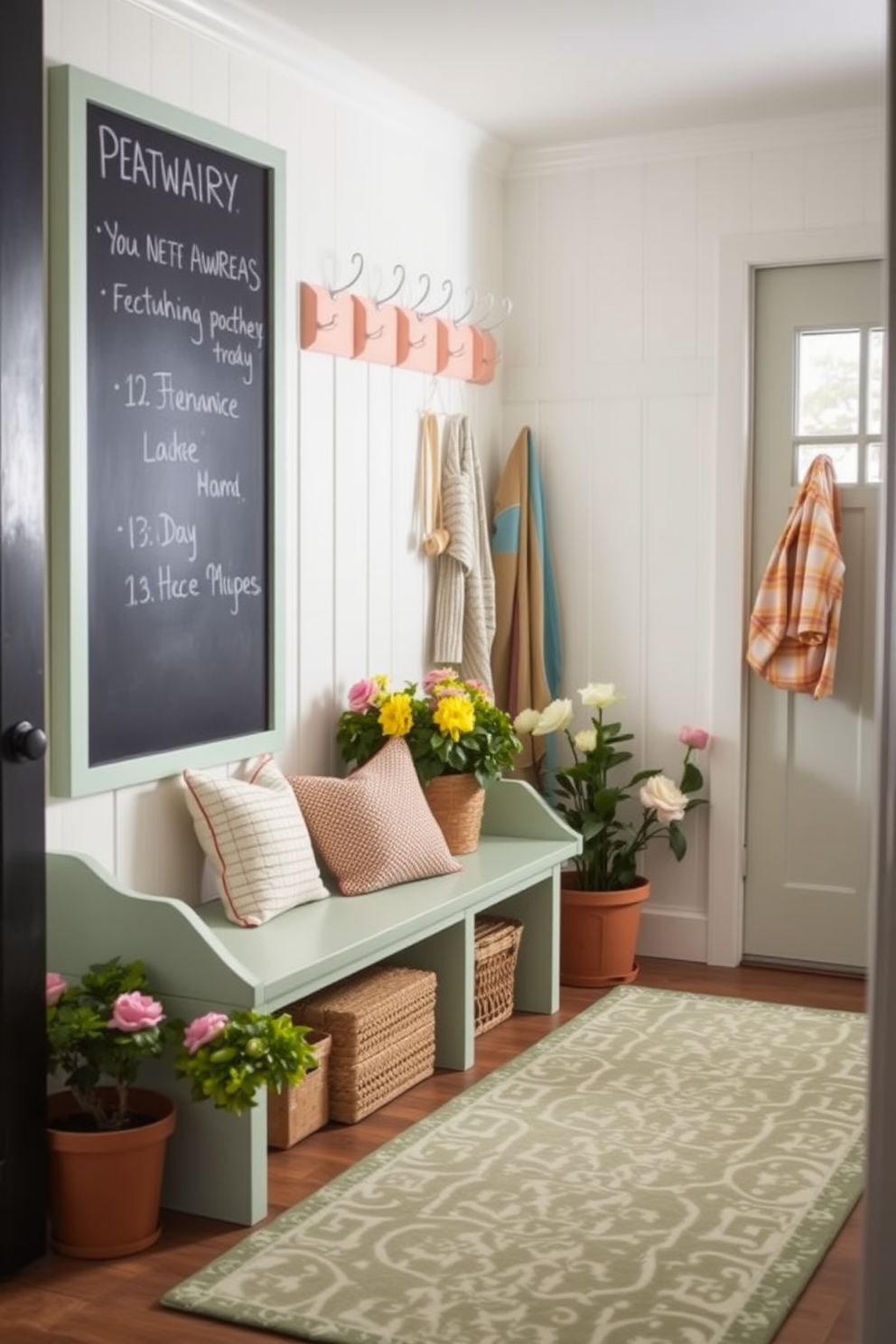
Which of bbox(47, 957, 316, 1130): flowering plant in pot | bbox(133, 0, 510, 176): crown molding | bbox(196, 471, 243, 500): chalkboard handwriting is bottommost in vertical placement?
bbox(47, 957, 316, 1130): flowering plant in pot

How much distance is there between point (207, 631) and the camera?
11.7 ft

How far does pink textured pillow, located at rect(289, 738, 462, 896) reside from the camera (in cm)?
373

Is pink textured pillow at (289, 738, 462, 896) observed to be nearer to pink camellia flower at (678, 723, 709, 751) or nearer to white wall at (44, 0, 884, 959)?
white wall at (44, 0, 884, 959)

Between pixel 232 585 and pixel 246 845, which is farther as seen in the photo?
pixel 232 585

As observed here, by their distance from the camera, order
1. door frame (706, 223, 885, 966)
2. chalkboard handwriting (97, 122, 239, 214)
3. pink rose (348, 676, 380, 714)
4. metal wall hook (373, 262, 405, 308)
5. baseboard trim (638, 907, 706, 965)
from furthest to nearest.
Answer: baseboard trim (638, 907, 706, 965), door frame (706, 223, 885, 966), metal wall hook (373, 262, 405, 308), pink rose (348, 676, 380, 714), chalkboard handwriting (97, 122, 239, 214)

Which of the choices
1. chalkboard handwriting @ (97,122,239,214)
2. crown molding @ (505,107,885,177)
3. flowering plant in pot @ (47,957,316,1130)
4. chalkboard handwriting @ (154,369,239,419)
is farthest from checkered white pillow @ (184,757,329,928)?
crown molding @ (505,107,885,177)

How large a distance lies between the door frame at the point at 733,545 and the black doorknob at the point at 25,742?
258 centimetres

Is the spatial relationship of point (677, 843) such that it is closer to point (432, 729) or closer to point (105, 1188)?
point (432, 729)

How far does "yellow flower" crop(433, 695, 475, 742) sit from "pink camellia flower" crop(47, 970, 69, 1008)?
4.61 feet

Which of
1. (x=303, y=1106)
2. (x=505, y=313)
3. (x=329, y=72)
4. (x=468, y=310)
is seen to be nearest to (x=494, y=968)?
(x=303, y=1106)

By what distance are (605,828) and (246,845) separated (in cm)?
156

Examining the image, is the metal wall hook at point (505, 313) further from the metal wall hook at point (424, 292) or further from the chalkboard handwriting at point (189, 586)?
the chalkboard handwriting at point (189, 586)

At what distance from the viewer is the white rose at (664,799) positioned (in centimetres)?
467

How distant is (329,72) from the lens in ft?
13.0
